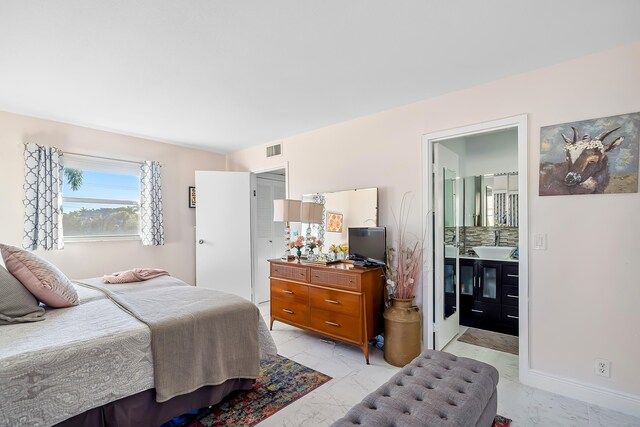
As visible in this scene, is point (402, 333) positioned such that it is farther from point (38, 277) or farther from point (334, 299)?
point (38, 277)

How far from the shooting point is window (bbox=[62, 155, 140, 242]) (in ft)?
11.8

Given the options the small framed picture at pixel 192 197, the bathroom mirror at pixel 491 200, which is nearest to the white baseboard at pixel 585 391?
the bathroom mirror at pixel 491 200

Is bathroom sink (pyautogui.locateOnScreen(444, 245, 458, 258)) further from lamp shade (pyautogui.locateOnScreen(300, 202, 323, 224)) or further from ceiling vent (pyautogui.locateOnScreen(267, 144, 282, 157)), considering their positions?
ceiling vent (pyautogui.locateOnScreen(267, 144, 282, 157))

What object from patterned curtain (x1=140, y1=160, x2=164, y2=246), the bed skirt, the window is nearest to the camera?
the bed skirt

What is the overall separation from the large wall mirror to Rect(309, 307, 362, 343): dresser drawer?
0.81 m

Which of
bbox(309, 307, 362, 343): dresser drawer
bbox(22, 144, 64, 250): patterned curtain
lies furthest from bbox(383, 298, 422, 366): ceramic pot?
bbox(22, 144, 64, 250): patterned curtain

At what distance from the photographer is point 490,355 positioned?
2.94m

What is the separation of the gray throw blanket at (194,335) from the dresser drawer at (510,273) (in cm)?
287

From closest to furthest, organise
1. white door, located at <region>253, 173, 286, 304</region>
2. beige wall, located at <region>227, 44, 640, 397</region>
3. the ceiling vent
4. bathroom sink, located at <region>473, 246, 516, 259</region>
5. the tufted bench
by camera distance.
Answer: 1. the tufted bench
2. beige wall, located at <region>227, 44, 640, 397</region>
3. bathroom sink, located at <region>473, 246, 516, 259</region>
4. the ceiling vent
5. white door, located at <region>253, 173, 286, 304</region>

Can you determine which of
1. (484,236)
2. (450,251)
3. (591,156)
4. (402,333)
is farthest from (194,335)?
(484,236)

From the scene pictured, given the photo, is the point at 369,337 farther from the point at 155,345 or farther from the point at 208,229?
the point at 208,229

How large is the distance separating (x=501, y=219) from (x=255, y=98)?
3.34 metres

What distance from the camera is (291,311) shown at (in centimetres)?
336

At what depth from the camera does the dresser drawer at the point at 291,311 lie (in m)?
3.22
